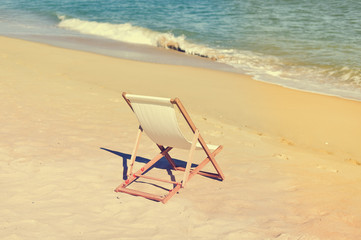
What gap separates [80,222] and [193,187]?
135 cm

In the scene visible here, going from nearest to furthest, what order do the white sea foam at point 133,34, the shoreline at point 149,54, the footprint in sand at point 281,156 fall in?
the footprint in sand at point 281,156, the shoreline at point 149,54, the white sea foam at point 133,34

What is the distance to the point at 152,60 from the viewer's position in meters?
13.1

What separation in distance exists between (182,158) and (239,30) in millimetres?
11913

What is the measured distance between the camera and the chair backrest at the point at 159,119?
454cm

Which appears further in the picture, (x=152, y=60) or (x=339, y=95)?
(x=152, y=60)

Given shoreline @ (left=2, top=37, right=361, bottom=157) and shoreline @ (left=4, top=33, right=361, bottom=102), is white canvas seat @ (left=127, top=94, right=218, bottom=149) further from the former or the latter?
shoreline @ (left=4, top=33, right=361, bottom=102)

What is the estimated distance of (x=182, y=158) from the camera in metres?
5.94

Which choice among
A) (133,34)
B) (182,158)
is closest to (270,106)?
(182,158)

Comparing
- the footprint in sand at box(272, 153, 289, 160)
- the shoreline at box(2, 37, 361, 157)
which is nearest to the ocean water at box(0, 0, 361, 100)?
the shoreline at box(2, 37, 361, 157)

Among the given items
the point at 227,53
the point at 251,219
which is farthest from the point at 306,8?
the point at 251,219

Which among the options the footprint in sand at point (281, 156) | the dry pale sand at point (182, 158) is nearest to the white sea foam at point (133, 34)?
the dry pale sand at point (182, 158)

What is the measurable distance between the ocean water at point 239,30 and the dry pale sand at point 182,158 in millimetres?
2185

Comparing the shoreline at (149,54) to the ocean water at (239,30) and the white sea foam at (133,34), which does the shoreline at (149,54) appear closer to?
the ocean water at (239,30)

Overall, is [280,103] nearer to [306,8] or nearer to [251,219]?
[251,219]
